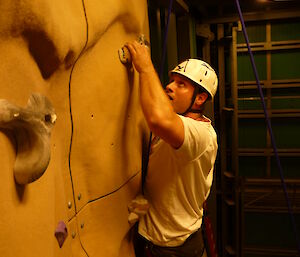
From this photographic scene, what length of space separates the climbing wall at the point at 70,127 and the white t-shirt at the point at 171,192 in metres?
0.11

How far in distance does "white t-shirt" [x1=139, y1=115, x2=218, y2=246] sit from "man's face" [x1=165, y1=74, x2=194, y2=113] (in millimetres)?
155

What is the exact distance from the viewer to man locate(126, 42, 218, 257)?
1.45 meters

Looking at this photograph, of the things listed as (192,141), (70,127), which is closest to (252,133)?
(192,141)

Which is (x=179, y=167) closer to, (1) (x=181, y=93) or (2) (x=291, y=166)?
(1) (x=181, y=93)

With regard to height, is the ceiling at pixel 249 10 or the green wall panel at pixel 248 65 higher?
the ceiling at pixel 249 10

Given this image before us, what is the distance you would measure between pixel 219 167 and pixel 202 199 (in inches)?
98.8

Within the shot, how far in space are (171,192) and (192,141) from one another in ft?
1.07

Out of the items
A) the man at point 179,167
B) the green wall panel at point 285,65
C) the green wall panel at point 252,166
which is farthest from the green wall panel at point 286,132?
the man at point 179,167

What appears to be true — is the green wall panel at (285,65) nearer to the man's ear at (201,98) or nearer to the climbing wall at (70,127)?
the man's ear at (201,98)

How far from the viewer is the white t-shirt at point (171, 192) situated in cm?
164

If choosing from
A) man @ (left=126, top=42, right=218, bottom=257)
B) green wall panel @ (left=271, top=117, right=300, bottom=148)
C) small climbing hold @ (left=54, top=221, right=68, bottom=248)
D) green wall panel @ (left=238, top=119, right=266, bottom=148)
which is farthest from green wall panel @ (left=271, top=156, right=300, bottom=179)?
small climbing hold @ (left=54, top=221, right=68, bottom=248)

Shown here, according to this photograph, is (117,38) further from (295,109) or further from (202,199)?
(295,109)

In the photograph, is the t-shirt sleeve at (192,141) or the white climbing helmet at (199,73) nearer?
the t-shirt sleeve at (192,141)

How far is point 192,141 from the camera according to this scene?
4.87 feet
